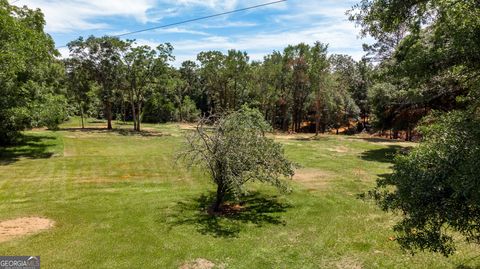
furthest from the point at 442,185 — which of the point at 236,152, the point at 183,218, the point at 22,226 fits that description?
the point at 22,226

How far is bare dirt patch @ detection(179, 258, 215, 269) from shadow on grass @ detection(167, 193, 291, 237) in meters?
2.03

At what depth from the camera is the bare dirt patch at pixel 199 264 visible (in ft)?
33.2

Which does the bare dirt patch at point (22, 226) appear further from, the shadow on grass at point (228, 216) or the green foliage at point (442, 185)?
the green foliage at point (442, 185)

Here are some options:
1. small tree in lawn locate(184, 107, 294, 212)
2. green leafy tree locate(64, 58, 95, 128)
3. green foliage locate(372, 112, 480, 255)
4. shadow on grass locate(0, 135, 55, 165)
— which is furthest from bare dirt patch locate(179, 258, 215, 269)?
green leafy tree locate(64, 58, 95, 128)

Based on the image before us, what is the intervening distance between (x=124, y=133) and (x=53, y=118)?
14.1 metres

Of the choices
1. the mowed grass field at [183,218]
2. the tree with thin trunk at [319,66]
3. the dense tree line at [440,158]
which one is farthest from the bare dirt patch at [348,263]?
the tree with thin trunk at [319,66]

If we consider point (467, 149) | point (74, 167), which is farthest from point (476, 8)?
point (74, 167)

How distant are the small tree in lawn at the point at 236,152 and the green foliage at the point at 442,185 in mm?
7219

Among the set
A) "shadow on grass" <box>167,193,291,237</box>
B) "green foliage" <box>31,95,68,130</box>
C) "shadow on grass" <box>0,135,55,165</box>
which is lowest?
"shadow on grass" <box>167,193,291,237</box>

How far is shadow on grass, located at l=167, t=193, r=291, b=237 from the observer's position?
1308 cm

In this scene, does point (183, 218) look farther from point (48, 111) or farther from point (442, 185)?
point (48, 111)

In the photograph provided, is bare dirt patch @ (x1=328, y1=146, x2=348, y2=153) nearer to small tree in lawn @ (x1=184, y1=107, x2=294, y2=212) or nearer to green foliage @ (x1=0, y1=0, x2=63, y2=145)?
small tree in lawn @ (x1=184, y1=107, x2=294, y2=212)

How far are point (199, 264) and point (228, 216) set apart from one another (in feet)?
13.9

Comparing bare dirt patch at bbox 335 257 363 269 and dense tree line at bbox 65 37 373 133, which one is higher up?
dense tree line at bbox 65 37 373 133
